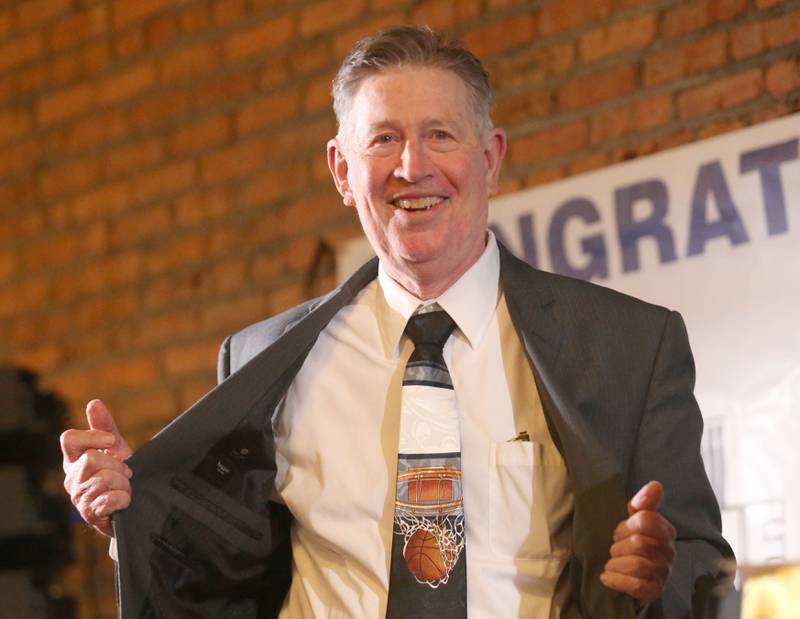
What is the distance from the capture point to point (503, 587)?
178cm

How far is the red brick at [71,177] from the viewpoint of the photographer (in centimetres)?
410

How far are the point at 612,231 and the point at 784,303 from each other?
1.42 ft

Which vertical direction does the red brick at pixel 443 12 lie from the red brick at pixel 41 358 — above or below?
above

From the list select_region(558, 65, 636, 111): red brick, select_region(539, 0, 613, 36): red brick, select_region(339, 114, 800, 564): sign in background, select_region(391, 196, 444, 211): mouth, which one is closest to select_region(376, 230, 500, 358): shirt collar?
select_region(391, 196, 444, 211): mouth

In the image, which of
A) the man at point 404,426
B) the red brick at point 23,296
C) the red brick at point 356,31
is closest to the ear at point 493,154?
the man at point 404,426

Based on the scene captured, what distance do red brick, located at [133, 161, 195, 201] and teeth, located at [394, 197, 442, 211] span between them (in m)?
1.98

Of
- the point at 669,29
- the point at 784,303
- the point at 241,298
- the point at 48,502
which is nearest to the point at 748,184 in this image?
the point at 784,303

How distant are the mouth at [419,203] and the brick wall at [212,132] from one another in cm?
110

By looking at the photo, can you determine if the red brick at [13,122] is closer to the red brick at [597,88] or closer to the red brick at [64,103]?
the red brick at [64,103]

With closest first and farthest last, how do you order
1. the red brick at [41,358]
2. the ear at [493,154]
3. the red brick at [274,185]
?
the ear at [493,154]
the red brick at [274,185]
the red brick at [41,358]

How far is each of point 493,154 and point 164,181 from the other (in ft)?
6.59

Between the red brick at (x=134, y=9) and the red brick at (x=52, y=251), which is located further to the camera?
the red brick at (x=52, y=251)

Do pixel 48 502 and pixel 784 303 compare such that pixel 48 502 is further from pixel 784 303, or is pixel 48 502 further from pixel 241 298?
pixel 784 303

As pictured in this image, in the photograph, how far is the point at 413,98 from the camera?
1981 millimetres
